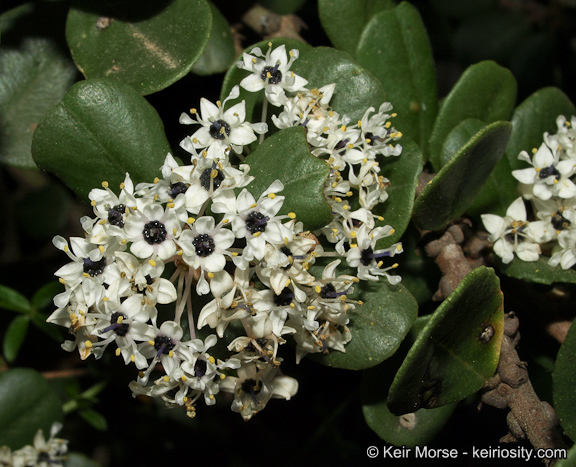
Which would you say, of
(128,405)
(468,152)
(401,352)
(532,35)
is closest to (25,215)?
(128,405)

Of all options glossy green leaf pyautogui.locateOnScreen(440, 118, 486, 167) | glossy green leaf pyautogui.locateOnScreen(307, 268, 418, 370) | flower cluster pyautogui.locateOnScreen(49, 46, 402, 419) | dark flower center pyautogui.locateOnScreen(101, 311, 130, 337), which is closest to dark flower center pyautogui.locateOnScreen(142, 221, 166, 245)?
flower cluster pyautogui.locateOnScreen(49, 46, 402, 419)

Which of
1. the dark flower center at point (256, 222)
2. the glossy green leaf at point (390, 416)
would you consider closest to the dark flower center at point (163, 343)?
the dark flower center at point (256, 222)

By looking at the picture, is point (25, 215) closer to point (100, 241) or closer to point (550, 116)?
point (100, 241)

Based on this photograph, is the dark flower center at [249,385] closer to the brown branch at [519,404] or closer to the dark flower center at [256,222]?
the dark flower center at [256,222]

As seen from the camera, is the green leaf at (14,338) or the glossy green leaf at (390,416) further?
the green leaf at (14,338)

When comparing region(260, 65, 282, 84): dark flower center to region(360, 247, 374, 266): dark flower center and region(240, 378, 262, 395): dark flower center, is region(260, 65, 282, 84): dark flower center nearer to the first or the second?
region(360, 247, 374, 266): dark flower center
